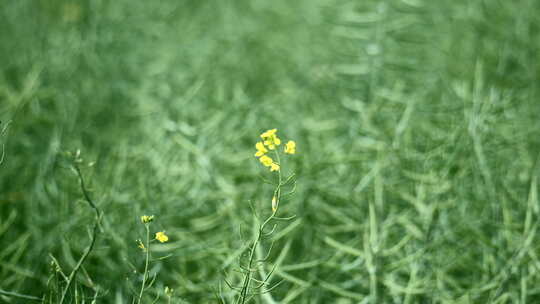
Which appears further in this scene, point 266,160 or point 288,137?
point 288,137

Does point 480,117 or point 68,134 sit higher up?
point 480,117

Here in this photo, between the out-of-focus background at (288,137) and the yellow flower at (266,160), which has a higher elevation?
the yellow flower at (266,160)

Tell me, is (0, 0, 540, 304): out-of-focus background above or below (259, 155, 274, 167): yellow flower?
below

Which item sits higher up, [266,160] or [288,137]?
[266,160]

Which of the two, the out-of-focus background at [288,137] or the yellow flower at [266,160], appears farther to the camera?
the out-of-focus background at [288,137]

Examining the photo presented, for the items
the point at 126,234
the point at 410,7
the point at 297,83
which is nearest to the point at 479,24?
the point at 410,7

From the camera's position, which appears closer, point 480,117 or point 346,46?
point 480,117

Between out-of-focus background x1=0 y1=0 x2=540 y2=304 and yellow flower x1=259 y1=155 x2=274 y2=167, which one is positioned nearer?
yellow flower x1=259 y1=155 x2=274 y2=167

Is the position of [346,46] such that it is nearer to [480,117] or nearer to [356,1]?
[356,1]
